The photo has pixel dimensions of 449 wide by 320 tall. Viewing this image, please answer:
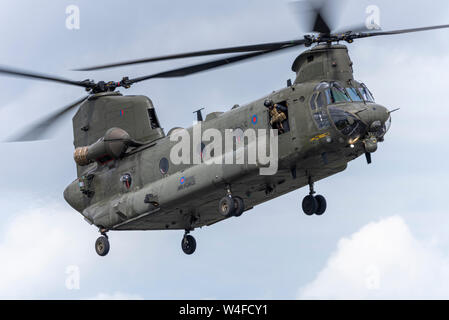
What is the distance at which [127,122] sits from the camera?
135 ft

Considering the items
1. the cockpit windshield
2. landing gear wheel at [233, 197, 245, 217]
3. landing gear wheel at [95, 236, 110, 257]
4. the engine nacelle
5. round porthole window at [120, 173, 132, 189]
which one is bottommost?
landing gear wheel at [233, 197, 245, 217]

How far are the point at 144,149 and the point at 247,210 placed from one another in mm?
4684

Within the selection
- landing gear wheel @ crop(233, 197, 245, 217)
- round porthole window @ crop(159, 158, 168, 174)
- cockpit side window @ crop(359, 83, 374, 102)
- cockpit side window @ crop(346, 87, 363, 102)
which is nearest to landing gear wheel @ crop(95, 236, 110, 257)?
round porthole window @ crop(159, 158, 168, 174)

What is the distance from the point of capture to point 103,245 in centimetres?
4000

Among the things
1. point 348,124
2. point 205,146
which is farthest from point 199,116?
point 348,124

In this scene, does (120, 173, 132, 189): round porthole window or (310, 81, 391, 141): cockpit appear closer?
(310, 81, 391, 141): cockpit

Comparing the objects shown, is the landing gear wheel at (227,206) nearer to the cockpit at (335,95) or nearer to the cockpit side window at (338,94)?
the cockpit at (335,95)

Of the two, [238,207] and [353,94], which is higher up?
[353,94]

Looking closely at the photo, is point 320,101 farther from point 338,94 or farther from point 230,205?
point 230,205

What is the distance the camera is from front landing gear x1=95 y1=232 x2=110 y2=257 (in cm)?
4000

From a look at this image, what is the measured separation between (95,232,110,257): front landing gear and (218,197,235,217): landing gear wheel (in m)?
6.66

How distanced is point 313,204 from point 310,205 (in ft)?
0.38

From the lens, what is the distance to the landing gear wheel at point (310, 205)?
119 feet

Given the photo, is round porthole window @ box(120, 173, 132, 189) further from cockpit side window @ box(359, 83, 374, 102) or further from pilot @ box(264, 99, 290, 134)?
cockpit side window @ box(359, 83, 374, 102)
